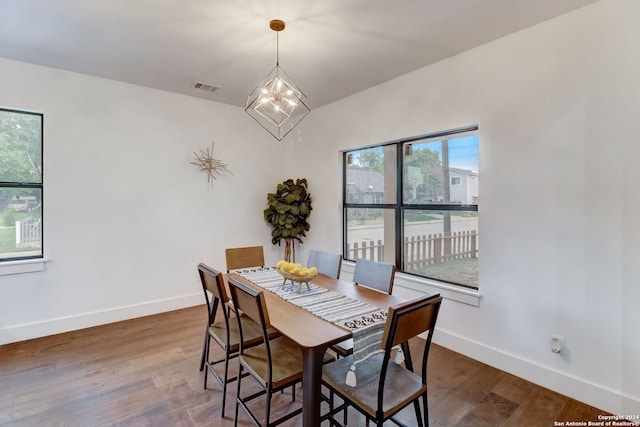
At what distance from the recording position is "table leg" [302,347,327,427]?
1481 millimetres

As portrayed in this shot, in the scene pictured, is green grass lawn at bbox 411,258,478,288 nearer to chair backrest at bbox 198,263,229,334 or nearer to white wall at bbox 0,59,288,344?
chair backrest at bbox 198,263,229,334

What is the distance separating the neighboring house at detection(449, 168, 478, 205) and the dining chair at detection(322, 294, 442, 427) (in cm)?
170

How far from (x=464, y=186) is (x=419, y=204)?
520 mm

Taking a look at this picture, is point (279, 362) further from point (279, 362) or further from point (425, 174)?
point (425, 174)

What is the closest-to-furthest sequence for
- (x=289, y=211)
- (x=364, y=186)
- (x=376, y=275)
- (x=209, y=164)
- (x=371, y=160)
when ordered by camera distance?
(x=376, y=275)
(x=371, y=160)
(x=364, y=186)
(x=209, y=164)
(x=289, y=211)

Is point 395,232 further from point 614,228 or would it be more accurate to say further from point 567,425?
point 567,425

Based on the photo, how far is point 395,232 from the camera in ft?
11.9

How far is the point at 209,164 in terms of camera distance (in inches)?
170

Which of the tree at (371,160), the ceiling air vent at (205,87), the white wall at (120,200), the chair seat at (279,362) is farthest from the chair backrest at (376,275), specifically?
the ceiling air vent at (205,87)

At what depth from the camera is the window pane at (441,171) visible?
2930 millimetres

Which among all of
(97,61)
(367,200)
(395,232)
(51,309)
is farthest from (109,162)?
(395,232)

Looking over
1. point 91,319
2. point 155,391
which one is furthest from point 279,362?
point 91,319

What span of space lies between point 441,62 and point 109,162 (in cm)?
382

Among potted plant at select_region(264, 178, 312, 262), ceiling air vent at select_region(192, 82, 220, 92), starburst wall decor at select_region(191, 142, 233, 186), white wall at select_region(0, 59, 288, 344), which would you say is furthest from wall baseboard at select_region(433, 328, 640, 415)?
ceiling air vent at select_region(192, 82, 220, 92)
